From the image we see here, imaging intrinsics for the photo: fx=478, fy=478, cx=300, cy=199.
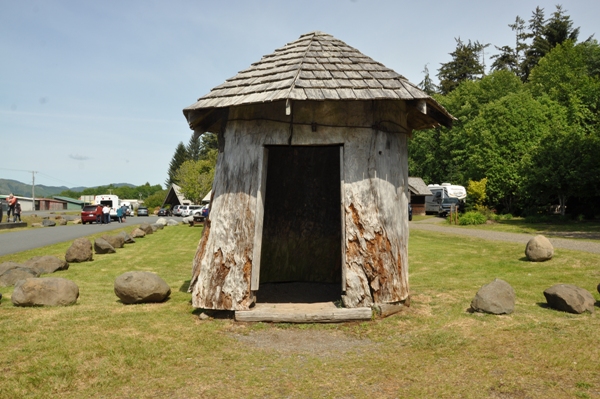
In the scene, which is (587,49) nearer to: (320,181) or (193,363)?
(320,181)

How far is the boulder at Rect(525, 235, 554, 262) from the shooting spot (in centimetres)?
1279

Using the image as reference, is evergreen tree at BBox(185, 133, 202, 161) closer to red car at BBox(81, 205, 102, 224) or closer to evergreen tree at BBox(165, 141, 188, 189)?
evergreen tree at BBox(165, 141, 188, 189)

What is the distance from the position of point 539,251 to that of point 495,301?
6.59 meters

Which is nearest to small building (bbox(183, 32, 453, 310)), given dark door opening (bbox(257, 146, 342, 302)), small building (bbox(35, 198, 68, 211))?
dark door opening (bbox(257, 146, 342, 302))

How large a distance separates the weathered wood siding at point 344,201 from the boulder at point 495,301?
44.3 inches

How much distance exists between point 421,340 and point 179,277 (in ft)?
22.2

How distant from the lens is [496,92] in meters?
47.2

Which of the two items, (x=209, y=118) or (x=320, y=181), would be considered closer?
(x=209, y=118)

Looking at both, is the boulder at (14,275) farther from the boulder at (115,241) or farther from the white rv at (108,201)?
the white rv at (108,201)

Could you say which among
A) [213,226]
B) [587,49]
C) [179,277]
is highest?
[587,49]

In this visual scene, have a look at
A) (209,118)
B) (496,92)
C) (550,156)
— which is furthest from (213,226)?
(496,92)

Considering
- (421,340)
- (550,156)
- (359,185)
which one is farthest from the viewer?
(550,156)

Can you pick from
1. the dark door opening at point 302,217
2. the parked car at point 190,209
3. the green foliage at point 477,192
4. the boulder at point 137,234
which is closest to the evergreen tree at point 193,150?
the parked car at point 190,209

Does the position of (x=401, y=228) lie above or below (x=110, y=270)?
above
